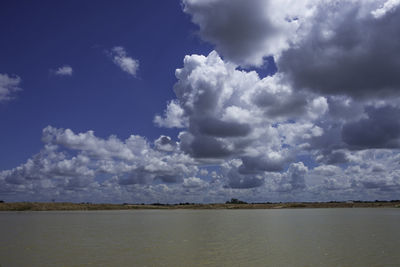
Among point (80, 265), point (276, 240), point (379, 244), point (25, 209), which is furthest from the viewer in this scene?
point (25, 209)

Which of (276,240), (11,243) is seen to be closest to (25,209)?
(11,243)

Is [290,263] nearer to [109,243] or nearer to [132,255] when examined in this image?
[132,255]

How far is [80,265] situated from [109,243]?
36.2 feet

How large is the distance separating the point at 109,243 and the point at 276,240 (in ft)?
55.4

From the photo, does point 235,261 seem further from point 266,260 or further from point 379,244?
point 379,244

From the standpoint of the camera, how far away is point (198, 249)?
91.8 feet

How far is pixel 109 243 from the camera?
3216cm

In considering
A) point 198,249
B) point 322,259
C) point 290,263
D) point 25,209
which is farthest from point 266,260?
point 25,209

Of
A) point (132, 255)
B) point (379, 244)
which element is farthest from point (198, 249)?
point (379, 244)

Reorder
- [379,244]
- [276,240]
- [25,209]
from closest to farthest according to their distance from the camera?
[379,244]
[276,240]
[25,209]

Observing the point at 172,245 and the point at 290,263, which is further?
the point at 172,245

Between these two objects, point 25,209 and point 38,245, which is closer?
point 38,245

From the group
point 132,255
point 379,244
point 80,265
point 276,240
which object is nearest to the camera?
point 80,265

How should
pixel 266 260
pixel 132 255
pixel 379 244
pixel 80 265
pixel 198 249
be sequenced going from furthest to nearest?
pixel 379 244, pixel 198 249, pixel 132 255, pixel 266 260, pixel 80 265
